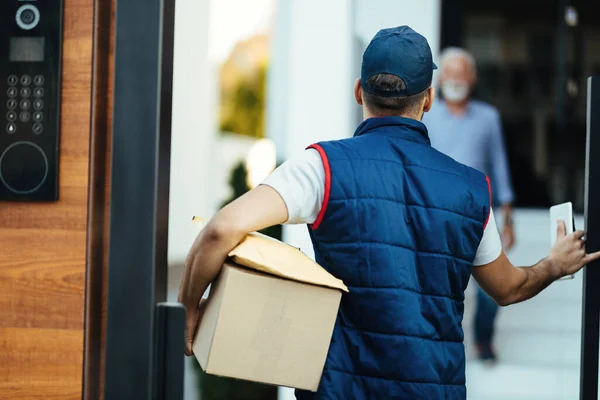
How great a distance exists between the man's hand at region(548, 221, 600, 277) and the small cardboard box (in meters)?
0.66

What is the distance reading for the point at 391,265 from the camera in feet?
4.98

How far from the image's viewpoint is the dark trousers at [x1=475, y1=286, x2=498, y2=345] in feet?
14.6

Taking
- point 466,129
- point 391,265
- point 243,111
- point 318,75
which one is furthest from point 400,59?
point 243,111

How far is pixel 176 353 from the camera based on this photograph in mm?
1209

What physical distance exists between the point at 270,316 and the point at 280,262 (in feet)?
0.33

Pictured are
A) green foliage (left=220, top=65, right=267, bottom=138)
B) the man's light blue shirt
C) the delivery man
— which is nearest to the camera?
the delivery man

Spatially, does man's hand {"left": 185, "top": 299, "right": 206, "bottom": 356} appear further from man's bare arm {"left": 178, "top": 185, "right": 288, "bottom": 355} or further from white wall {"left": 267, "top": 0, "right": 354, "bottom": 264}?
white wall {"left": 267, "top": 0, "right": 354, "bottom": 264}

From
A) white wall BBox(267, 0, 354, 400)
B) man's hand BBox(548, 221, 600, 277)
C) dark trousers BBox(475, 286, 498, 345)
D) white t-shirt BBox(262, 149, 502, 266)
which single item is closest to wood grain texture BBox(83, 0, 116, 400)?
white t-shirt BBox(262, 149, 502, 266)

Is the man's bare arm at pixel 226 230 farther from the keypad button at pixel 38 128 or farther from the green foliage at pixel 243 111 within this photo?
the green foliage at pixel 243 111

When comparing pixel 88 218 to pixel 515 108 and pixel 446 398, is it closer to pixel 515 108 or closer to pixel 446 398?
pixel 446 398

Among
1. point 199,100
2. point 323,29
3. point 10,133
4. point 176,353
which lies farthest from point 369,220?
point 199,100

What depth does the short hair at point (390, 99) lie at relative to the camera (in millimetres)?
1628

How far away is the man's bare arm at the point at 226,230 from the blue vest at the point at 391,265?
0.37 ft

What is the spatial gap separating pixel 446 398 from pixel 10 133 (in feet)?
3.19
